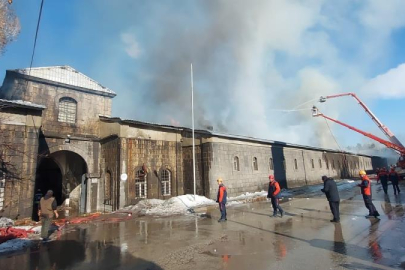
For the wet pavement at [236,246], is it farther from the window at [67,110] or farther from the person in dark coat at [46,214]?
the window at [67,110]

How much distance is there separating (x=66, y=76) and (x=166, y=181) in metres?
10.7

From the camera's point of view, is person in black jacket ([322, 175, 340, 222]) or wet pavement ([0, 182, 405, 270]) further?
person in black jacket ([322, 175, 340, 222])

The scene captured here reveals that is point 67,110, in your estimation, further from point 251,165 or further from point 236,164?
point 251,165

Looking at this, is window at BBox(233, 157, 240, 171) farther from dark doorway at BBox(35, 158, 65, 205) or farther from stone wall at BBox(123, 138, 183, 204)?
dark doorway at BBox(35, 158, 65, 205)

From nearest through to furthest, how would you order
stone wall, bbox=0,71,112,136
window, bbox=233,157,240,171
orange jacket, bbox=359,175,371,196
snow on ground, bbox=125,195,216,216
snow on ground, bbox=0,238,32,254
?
snow on ground, bbox=0,238,32,254
orange jacket, bbox=359,175,371,196
snow on ground, bbox=125,195,216,216
stone wall, bbox=0,71,112,136
window, bbox=233,157,240,171

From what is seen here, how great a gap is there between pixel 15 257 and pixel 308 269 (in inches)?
296

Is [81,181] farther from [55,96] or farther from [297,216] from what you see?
[297,216]

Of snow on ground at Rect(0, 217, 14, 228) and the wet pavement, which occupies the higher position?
snow on ground at Rect(0, 217, 14, 228)

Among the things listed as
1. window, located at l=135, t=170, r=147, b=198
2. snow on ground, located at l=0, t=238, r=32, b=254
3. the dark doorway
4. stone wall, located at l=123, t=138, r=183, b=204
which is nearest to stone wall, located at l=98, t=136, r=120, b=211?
stone wall, located at l=123, t=138, r=183, b=204

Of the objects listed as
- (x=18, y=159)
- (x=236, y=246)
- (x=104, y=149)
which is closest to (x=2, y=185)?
(x=18, y=159)

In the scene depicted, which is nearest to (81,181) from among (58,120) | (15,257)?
(58,120)

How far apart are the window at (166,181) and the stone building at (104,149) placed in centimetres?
7

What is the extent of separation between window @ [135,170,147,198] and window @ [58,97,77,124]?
20.1 feet

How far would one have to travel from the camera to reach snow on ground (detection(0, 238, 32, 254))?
779 cm
